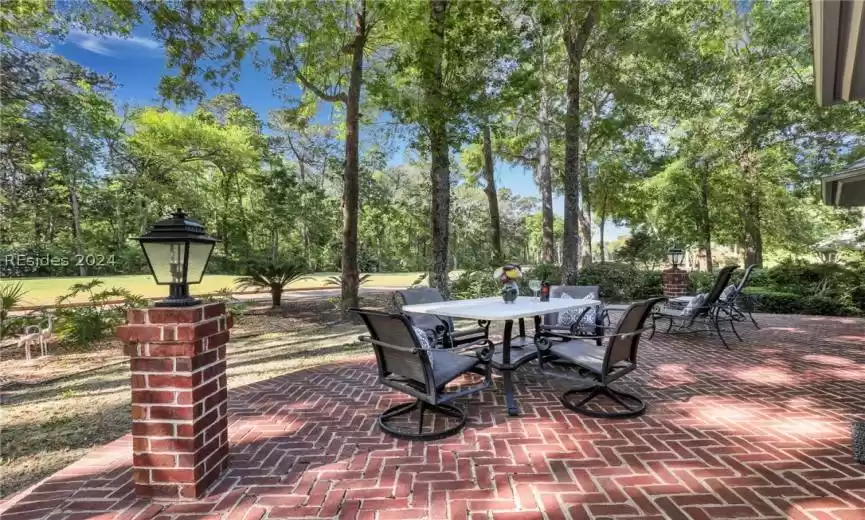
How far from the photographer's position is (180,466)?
197 cm

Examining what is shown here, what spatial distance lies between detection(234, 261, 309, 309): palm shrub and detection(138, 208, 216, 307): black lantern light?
7850mm

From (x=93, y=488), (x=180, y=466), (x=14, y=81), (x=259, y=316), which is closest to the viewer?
(x=180, y=466)

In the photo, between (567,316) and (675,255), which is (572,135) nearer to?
(675,255)

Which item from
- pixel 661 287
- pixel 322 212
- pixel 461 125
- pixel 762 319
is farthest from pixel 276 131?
pixel 762 319

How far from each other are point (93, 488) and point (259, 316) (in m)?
7.23

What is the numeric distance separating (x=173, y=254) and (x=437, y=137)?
20.1ft

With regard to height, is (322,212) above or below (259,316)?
above

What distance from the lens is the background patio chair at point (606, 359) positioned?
2865 mm

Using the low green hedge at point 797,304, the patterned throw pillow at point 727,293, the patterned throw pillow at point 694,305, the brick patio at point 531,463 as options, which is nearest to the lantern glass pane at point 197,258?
the brick patio at point 531,463

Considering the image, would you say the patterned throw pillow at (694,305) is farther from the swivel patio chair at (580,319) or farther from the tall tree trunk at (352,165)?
the tall tree trunk at (352,165)

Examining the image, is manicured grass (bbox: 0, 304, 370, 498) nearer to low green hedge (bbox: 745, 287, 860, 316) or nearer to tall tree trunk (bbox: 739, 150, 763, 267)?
low green hedge (bbox: 745, 287, 860, 316)

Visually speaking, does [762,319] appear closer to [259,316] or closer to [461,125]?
[461,125]

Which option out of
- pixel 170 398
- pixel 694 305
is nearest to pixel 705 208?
pixel 694 305

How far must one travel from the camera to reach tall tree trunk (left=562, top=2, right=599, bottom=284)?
8.78 m
